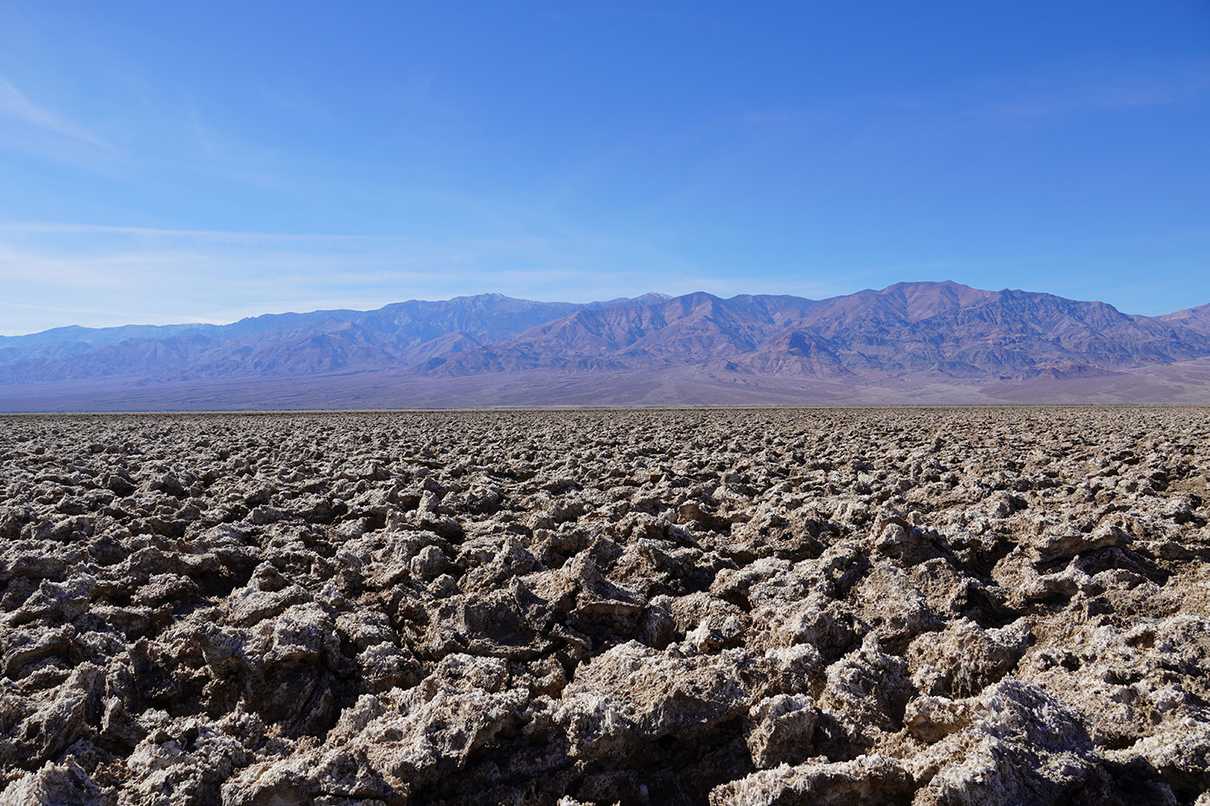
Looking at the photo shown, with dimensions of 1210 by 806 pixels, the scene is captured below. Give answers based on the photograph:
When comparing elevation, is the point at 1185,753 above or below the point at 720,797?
above

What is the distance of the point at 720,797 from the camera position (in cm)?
218

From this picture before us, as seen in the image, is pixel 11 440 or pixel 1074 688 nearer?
pixel 1074 688

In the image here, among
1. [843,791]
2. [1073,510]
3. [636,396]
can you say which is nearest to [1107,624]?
[843,791]

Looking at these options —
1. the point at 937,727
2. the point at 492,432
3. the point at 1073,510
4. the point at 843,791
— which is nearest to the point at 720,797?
the point at 843,791

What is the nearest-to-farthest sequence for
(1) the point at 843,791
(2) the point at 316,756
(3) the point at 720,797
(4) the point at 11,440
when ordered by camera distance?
(1) the point at 843,791
(3) the point at 720,797
(2) the point at 316,756
(4) the point at 11,440

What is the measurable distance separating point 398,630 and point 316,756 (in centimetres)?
124

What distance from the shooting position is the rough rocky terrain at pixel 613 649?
2.23m

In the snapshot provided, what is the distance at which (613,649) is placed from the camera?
10.3ft

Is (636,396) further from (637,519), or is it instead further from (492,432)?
(637,519)

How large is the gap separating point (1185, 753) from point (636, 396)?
111 metres

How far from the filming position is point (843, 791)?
2031 mm

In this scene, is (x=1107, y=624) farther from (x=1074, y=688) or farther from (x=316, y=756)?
(x=316, y=756)

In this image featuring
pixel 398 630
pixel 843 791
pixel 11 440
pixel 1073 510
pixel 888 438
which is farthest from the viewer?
pixel 11 440

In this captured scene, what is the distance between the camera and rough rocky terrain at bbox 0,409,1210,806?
7.32 feet
